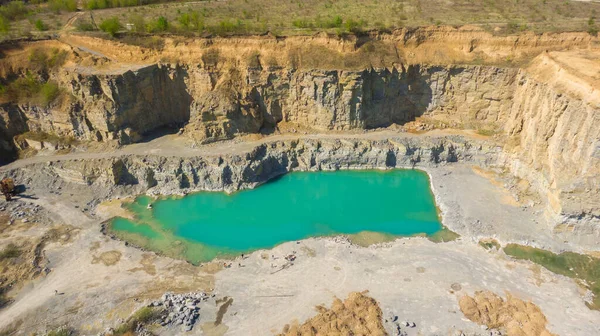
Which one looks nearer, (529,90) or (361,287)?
(361,287)

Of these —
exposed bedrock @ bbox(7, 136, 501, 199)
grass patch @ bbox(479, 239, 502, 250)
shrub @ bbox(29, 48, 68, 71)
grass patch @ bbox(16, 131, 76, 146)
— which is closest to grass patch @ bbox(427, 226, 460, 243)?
grass patch @ bbox(479, 239, 502, 250)

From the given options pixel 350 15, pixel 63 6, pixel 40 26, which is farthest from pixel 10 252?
pixel 350 15

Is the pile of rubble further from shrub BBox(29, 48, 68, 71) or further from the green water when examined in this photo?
shrub BBox(29, 48, 68, 71)

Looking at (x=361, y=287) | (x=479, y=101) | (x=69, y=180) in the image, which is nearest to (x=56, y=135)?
(x=69, y=180)

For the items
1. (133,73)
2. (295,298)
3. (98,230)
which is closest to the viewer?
(295,298)

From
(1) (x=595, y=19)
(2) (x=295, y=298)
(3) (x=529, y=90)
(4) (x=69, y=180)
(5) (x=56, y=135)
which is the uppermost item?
(1) (x=595, y=19)

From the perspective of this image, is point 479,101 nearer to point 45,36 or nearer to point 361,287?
point 361,287

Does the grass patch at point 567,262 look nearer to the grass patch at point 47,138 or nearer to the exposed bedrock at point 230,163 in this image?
the exposed bedrock at point 230,163
